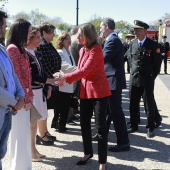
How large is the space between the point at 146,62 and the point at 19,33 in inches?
104

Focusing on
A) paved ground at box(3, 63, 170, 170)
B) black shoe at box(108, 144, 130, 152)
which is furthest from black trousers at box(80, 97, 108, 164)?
black shoe at box(108, 144, 130, 152)

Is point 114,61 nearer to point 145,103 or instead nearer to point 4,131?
point 145,103

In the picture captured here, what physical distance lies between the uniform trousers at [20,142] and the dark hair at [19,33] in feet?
2.45

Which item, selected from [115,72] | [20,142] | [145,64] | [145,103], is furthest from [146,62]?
[20,142]

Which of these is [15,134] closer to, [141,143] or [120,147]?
[120,147]

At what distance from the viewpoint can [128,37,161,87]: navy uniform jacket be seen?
518 cm

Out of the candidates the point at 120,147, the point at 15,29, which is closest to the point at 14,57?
the point at 15,29

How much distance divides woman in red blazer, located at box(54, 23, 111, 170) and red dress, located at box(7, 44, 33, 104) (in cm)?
57

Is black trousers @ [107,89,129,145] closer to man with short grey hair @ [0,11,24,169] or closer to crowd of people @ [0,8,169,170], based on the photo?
crowd of people @ [0,8,169,170]

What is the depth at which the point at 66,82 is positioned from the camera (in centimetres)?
376

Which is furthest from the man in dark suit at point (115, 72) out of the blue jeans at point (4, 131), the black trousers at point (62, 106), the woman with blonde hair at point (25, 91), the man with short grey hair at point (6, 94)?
the blue jeans at point (4, 131)

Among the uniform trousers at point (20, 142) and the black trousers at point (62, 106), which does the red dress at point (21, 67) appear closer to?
the uniform trousers at point (20, 142)

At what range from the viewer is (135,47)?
17.5ft

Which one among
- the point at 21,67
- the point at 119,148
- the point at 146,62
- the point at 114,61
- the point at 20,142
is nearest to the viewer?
the point at 21,67
